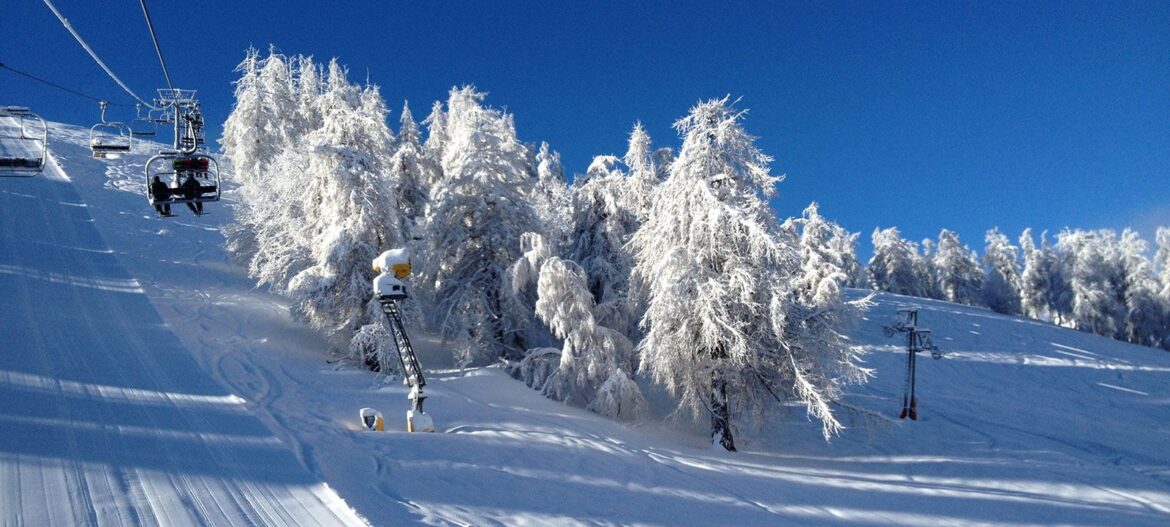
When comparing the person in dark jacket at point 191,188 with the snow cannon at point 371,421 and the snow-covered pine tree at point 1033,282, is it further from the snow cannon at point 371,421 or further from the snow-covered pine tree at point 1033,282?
the snow-covered pine tree at point 1033,282

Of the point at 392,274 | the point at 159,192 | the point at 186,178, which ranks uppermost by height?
the point at 186,178

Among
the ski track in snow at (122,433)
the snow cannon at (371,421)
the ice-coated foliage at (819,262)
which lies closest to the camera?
the ski track in snow at (122,433)

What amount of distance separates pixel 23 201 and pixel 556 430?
3548 cm

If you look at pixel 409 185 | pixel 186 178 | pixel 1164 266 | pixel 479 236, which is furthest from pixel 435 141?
pixel 1164 266

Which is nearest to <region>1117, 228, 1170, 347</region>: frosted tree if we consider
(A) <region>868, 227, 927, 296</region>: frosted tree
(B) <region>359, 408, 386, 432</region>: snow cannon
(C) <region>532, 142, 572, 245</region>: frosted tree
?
(A) <region>868, 227, 927, 296</region>: frosted tree

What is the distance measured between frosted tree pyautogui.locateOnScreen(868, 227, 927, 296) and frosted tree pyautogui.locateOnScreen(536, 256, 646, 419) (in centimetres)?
5856

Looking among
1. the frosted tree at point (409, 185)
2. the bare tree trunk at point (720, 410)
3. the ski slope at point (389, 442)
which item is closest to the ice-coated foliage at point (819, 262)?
the ski slope at point (389, 442)

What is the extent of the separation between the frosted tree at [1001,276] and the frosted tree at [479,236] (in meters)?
65.0

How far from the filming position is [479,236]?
21016mm

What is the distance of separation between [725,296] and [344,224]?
11.8 m

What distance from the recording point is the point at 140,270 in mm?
24203

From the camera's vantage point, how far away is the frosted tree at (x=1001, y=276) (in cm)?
6544

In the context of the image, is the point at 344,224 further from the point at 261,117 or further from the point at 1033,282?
the point at 1033,282

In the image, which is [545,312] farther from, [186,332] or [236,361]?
[186,332]
